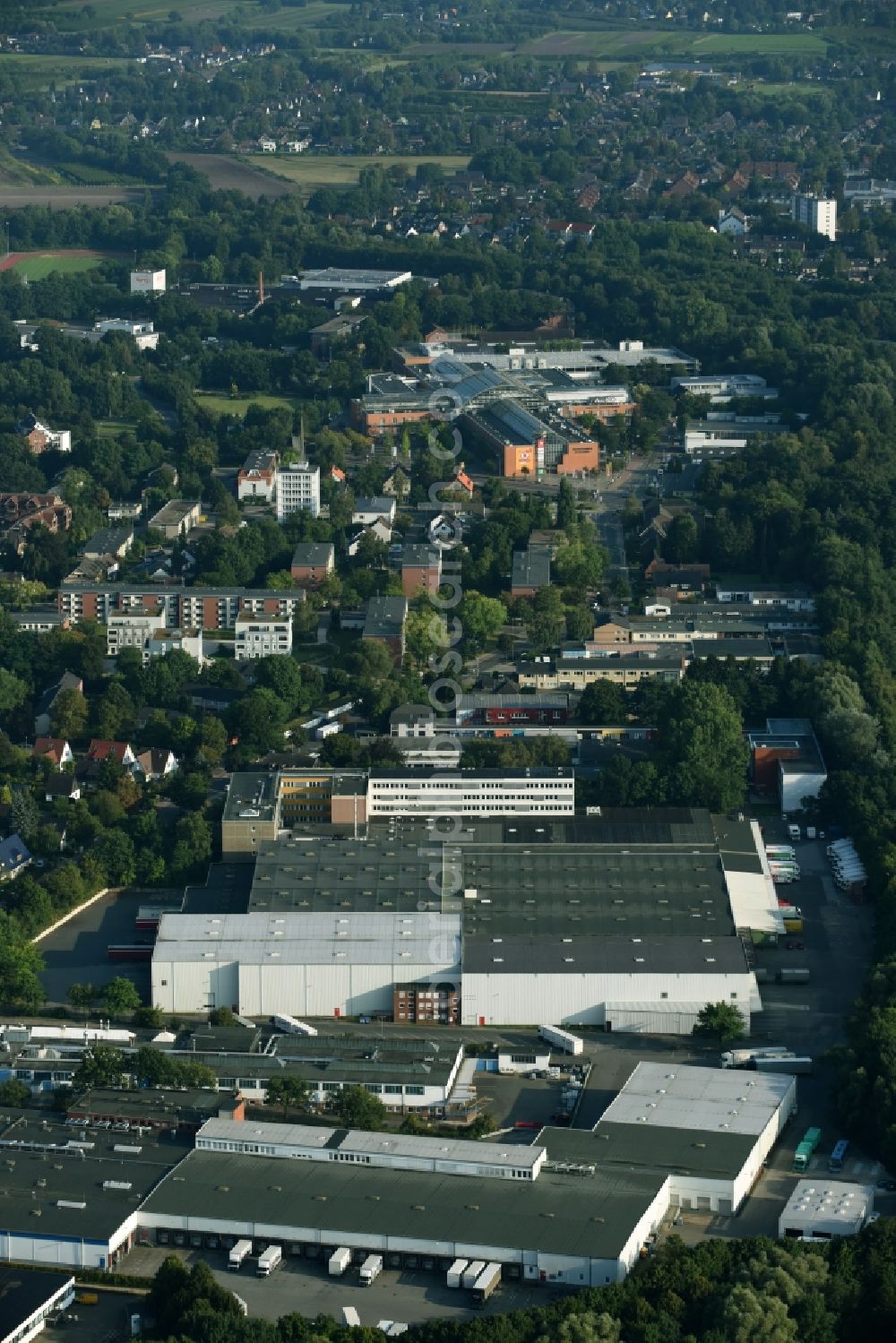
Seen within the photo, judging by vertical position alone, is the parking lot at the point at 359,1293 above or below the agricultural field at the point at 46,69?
above

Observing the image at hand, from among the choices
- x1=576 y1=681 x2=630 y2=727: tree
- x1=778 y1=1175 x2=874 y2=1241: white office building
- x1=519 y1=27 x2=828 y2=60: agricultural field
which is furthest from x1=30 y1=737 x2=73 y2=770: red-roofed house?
x1=519 y1=27 x2=828 y2=60: agricultural field

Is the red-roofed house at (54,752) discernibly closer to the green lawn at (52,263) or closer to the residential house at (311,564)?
the residential house at (311,564)

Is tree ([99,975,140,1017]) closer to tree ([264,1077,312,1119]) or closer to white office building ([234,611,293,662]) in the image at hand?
tree ([264,1077,312,1119])

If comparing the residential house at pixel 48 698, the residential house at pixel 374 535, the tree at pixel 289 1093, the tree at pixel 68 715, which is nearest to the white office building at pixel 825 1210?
the tree at pixel 289 1093

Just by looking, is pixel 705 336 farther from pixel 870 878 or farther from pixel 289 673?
pixel 870 878

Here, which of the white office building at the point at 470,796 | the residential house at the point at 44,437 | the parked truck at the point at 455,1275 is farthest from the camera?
the residential house at the point at 44,437

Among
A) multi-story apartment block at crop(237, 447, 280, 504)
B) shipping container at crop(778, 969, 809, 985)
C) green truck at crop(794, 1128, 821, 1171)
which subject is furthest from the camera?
multi-story apartment block at crop(237, 447, 280, 504)

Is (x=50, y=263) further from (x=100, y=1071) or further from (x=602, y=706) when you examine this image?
(x=100, y=1071)
